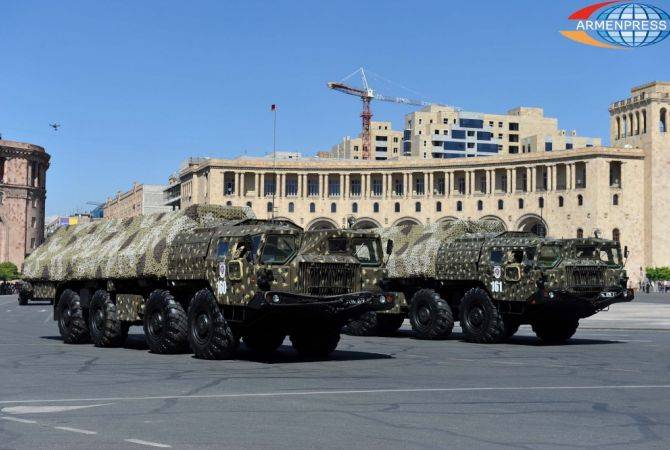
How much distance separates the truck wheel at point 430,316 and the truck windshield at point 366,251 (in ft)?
25.0

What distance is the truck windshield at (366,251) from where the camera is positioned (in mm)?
20312

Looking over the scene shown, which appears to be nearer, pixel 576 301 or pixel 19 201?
pixel 576 301

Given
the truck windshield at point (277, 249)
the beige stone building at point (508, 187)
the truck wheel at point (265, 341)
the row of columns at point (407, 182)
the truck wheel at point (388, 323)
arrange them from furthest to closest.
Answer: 1. the row of columns at point (407, 182)
2. the beige stone building at point (508, 187)
3. the truck wheel at point (388, 323)
4. the truck wheel at point (265, 341)
5. the truck windshield at point (277, 249)

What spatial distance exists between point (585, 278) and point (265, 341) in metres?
9.09

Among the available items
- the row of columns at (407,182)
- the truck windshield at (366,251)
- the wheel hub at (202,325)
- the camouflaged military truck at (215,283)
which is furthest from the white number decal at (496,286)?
the row of columns at (407,182)

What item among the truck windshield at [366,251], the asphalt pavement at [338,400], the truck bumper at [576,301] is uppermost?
the truck windshield at [366,251]

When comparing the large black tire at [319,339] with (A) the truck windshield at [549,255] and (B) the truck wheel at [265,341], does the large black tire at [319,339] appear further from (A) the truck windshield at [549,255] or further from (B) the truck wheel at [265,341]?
(A) the truck windshield at [549,255]

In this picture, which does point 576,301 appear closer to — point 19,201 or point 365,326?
point 365,326

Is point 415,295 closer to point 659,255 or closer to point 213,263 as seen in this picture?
point 213,263

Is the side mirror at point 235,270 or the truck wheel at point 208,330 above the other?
the side mirror at point 235,270

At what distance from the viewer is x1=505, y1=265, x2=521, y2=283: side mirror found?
25.5 metres

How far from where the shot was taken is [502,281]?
25.9 meters

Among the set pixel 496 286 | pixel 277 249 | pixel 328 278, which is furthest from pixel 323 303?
pixel 496 286

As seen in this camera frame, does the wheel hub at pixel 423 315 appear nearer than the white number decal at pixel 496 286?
No
